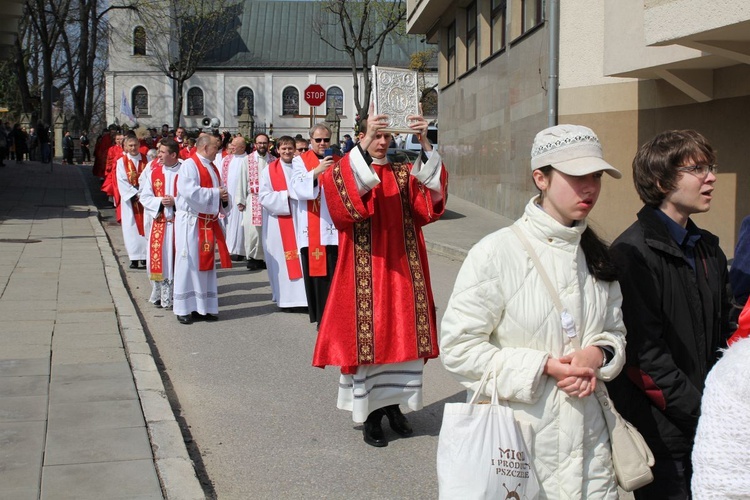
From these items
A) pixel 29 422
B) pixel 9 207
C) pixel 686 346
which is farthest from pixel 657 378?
pixel 9 207

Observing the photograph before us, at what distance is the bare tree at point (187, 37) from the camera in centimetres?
6456

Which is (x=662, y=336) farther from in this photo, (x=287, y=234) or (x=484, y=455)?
(x=287, y=234)

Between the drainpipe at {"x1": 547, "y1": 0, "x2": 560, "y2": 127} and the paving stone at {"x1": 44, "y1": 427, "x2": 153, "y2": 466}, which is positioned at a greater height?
the drainpipe at {"x1": 547, "y1": 0, "x2": 560, "y2": 127}

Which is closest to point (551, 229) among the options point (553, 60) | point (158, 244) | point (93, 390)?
point (93, 390)

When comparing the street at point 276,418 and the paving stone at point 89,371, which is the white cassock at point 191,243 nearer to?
the street at point 276,418

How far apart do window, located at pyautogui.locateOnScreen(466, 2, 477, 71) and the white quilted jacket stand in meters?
22.0

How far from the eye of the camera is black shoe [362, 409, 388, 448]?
19.0ft

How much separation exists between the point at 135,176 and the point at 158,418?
8907 millimetres

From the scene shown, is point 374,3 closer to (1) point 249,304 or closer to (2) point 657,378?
(1) point 249,304

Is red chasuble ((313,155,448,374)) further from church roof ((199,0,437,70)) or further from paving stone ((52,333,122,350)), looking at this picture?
church roof ((199,0,437,70))

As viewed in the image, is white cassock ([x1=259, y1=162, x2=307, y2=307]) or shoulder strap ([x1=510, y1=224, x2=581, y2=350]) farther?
white cassock ([x1=259, y1=162, x2=307, y2=307])

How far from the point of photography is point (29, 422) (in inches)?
230

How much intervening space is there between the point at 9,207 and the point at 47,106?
20245 mm

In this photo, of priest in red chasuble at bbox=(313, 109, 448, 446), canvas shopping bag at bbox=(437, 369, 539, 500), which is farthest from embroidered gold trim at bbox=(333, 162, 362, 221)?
canvas shopping bag at bbox=(437, 369, 539, 500)
